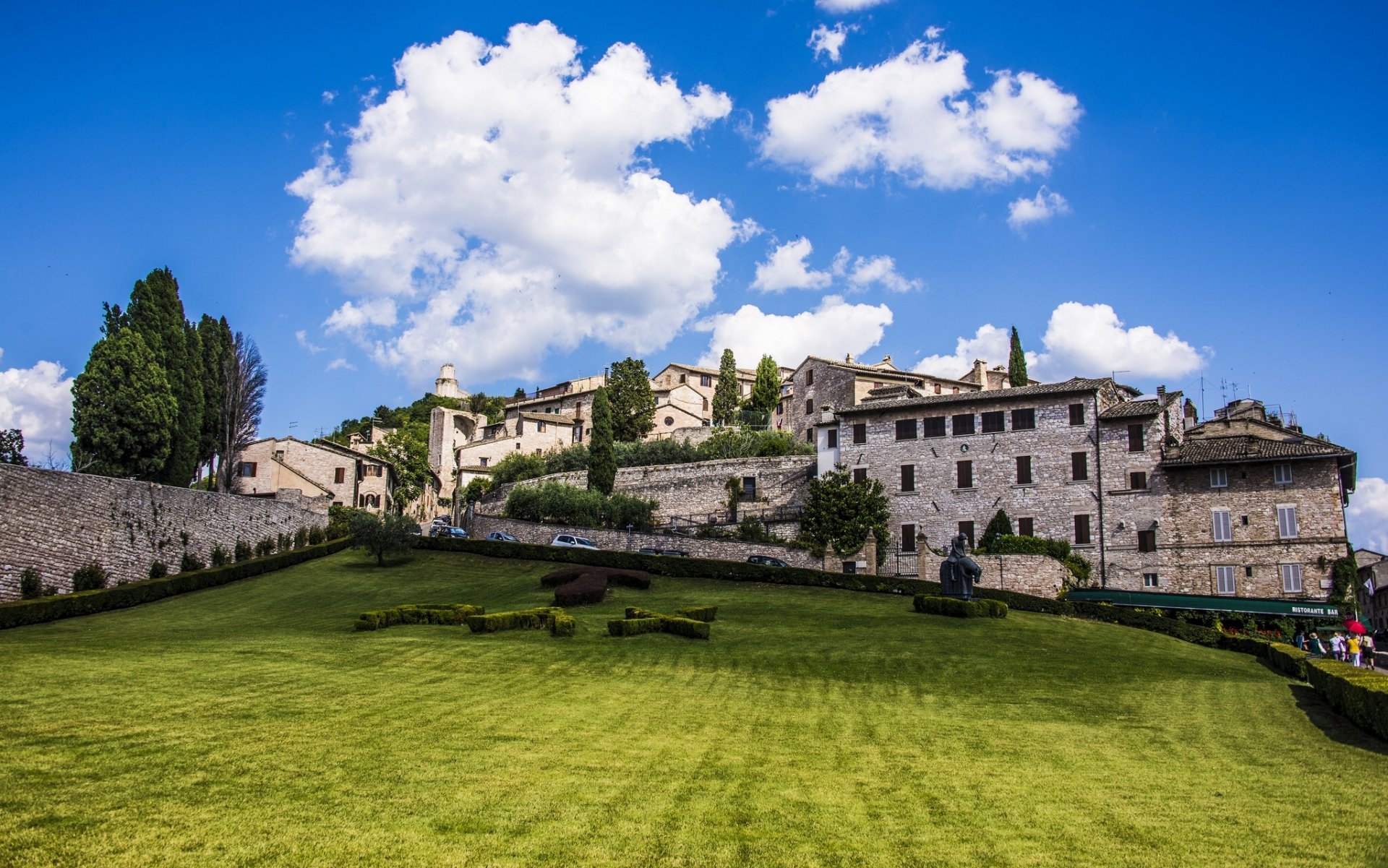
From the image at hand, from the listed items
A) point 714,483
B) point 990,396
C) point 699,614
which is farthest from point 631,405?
point 699,614

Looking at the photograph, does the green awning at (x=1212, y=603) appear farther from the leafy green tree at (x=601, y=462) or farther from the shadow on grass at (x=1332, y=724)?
the leafy green tree at (x=601, y=462)

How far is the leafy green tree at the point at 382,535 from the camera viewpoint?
151ft

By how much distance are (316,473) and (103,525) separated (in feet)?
135

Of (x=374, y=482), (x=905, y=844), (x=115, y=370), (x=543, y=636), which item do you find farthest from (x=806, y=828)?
(x=374, y=482)

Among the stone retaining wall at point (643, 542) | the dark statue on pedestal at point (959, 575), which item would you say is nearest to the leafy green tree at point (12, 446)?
the stone retaining wall at point (643, 542)

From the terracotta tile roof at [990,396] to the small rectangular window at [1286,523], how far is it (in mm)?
10675

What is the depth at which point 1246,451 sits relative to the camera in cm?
4647

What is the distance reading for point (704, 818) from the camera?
10125 mm

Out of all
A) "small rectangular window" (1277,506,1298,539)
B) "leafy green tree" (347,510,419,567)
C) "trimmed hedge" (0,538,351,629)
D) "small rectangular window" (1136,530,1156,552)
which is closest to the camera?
"trimmed hedge" (0,538,351,629)

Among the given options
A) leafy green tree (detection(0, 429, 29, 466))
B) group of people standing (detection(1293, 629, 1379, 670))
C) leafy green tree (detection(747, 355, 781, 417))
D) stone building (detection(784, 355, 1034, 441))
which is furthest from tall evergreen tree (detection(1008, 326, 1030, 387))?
leafy green tree (detection(0, 429, 29, 466))

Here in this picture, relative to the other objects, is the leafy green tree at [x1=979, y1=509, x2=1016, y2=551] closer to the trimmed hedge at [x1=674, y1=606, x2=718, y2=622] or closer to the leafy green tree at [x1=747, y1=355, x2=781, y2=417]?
the trimmed hedge at [x1=674, y1=606, x2=718, y2=622]

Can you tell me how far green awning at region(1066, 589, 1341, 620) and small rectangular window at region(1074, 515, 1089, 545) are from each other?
12.8ft

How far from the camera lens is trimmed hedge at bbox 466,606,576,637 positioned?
83.3 feet

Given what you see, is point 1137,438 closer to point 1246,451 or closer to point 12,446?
point 1246,451
